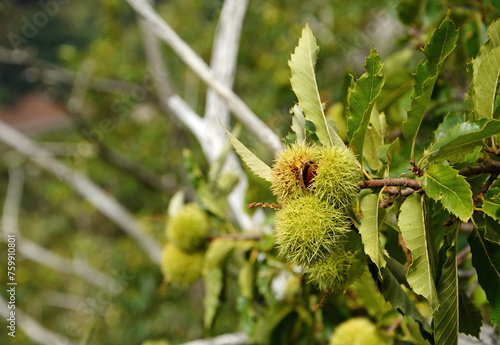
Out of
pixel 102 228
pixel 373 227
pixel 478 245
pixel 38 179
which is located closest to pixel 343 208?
pixel 373 227

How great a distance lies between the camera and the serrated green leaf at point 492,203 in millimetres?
683

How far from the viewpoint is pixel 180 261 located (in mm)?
1565

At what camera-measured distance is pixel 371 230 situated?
695mm

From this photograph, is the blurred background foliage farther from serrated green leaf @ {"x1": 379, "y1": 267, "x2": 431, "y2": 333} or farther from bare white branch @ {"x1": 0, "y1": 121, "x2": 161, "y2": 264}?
serrated green leaf @ {"x1": 379, "y1": 267, "x2": 431, "y2": 333}

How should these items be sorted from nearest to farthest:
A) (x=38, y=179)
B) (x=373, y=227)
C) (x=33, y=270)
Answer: (x=373, y=227), (x=33, y=270), (x=38, y=179)

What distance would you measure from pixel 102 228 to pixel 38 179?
2.59 meters

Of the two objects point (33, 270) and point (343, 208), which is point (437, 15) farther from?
point (33, 270)

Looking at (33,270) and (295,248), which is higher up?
(33,270)

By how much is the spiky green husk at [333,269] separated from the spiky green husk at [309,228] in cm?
4

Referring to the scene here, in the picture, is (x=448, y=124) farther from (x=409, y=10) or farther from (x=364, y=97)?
(x=409, y=10)

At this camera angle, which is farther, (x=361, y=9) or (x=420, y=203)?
(x=361, y=9)

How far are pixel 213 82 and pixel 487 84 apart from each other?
1.21m

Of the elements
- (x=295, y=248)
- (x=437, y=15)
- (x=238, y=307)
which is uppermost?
(x=437, y=15)

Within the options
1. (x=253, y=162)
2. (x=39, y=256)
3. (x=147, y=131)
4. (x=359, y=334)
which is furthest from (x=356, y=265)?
(x=147, y=131)
